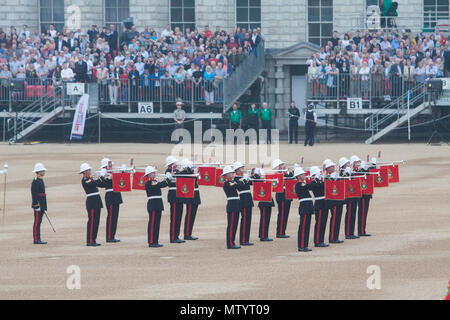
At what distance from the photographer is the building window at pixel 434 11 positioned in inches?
1761

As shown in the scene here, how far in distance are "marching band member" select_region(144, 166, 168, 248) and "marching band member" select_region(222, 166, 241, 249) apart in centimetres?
130

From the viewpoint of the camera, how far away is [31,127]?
40.3 meters

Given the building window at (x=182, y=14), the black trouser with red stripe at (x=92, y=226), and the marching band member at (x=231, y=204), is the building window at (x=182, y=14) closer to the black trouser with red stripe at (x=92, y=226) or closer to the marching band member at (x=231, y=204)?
the black trouser with red stripe at (x=92, y=226)

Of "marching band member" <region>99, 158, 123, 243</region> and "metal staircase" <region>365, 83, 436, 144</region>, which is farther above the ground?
"metal staircase" <region>365, 83, 436, 144</region>

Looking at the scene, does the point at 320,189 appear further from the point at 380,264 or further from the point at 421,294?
the point at 421,294

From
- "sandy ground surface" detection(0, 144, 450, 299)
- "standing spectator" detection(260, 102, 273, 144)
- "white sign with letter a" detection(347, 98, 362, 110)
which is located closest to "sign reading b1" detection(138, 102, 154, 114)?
"standing spectator" detection(260, 102, 273, 144)

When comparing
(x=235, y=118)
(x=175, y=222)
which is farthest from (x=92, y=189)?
(x=235, y=118)

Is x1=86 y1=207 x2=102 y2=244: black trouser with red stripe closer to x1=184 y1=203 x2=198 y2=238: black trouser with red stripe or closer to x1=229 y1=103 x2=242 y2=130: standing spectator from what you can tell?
x1=184 y1=203 x2=198 y2=238: black trouser with red stripe

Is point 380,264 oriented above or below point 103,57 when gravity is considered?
below

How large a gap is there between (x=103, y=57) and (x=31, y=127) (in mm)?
3956

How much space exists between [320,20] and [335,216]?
26696mm

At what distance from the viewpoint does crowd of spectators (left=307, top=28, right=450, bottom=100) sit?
3866cm

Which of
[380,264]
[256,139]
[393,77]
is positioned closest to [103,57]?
[256,139]

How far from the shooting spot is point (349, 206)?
20.8 meters
